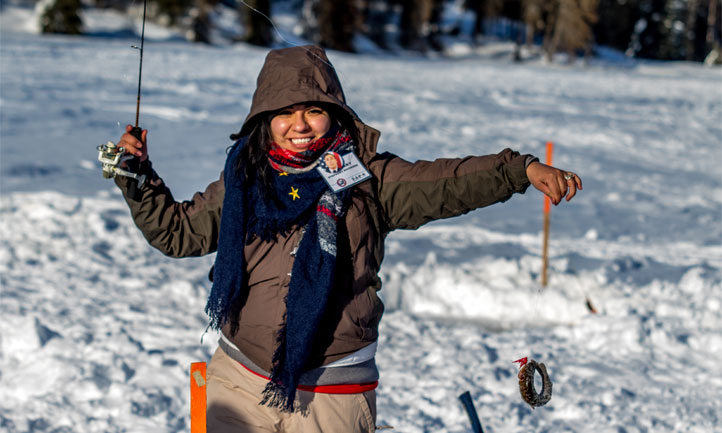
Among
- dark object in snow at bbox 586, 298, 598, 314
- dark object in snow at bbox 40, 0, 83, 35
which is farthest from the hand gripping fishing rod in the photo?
dark object in snow at bbox 40, 0, 83, 35

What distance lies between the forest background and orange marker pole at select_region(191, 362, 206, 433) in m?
21.4

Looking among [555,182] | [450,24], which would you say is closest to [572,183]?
[555,182]

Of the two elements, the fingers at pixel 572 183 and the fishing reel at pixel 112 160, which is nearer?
the fingers at pixel 572 183

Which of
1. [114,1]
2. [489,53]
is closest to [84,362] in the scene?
[114,1]

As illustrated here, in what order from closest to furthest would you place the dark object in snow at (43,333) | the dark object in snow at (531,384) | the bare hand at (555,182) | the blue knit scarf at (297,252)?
1. the bare hand at (555,182)
2. the blue knit scarf at (297,252)
3. the dark object in snow at (531,384)
4. the dark object in snow at (43,333)

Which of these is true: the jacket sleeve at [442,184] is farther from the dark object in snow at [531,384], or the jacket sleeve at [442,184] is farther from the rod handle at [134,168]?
the rod handle at [134,168]

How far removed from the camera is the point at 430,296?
17.9 feet

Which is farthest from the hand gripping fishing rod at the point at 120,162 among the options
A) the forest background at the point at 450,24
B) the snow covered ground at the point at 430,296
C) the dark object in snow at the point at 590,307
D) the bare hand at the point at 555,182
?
the forest background at the point at 450,24

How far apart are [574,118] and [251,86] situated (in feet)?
24.6

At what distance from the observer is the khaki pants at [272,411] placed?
2.17m

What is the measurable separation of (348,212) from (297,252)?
0.21 m

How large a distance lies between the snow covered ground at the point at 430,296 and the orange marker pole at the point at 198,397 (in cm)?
111

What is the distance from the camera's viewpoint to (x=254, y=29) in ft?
106

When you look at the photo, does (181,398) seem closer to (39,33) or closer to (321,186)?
(321,186)
